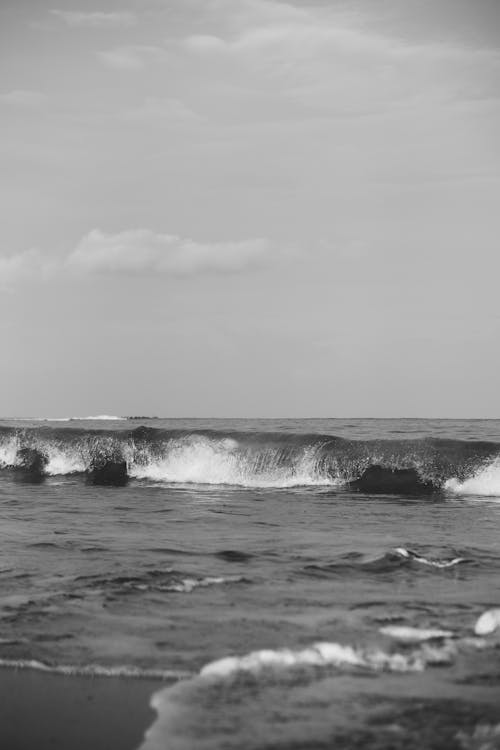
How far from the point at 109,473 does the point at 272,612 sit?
18.2 meters

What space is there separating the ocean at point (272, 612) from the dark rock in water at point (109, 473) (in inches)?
238

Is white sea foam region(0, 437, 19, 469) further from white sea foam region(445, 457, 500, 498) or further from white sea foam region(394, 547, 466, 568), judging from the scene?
white sea foam region(394, 547, 466, 568)

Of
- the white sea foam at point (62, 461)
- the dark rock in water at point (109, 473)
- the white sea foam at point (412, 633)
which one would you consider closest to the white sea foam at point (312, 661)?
the white sea foam at point (412, 633)

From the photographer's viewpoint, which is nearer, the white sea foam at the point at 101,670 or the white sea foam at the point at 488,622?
the white sea foam at the point at 101,670

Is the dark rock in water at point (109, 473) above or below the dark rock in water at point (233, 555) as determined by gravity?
below

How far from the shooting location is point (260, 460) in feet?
72.9

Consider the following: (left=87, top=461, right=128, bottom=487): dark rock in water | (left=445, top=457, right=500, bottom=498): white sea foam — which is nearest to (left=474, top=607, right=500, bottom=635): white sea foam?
(left=445, top=457, right=500, bottom=498): white sea foam

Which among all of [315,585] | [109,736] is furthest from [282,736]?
[315,585]

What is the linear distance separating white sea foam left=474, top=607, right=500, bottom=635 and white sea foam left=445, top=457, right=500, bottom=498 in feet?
42.4

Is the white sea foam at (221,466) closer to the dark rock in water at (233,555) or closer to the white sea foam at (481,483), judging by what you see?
the white sea foam at (481,483)

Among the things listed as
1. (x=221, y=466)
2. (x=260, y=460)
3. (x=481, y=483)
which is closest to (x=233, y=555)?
(x=481, y=483)

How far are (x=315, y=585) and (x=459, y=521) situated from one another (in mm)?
6258

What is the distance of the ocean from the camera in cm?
425

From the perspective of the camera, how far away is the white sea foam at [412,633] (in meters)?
5.67
